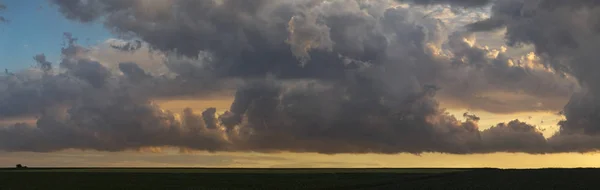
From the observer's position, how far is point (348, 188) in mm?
96688

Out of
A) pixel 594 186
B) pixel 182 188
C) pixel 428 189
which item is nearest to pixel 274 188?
pixel 182 188

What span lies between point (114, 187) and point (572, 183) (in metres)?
70.4

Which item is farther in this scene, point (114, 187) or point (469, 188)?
point (114, 187)

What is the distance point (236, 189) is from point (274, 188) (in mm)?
5961

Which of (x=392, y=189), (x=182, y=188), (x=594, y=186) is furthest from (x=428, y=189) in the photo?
(x=182, y=188)

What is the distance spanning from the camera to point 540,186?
313 ft

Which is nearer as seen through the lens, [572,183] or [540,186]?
[540,186]

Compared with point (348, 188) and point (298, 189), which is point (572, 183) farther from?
point (298, 189)

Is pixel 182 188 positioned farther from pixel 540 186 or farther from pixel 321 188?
pixel 540 186

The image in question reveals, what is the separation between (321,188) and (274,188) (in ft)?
23.2

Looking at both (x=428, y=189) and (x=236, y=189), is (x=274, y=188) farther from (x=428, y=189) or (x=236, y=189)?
(x=428, y=189)

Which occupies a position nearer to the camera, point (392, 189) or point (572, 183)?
point (392, 189)

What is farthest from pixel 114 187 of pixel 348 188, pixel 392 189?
pixel 392 189

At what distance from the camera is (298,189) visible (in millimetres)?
94188
